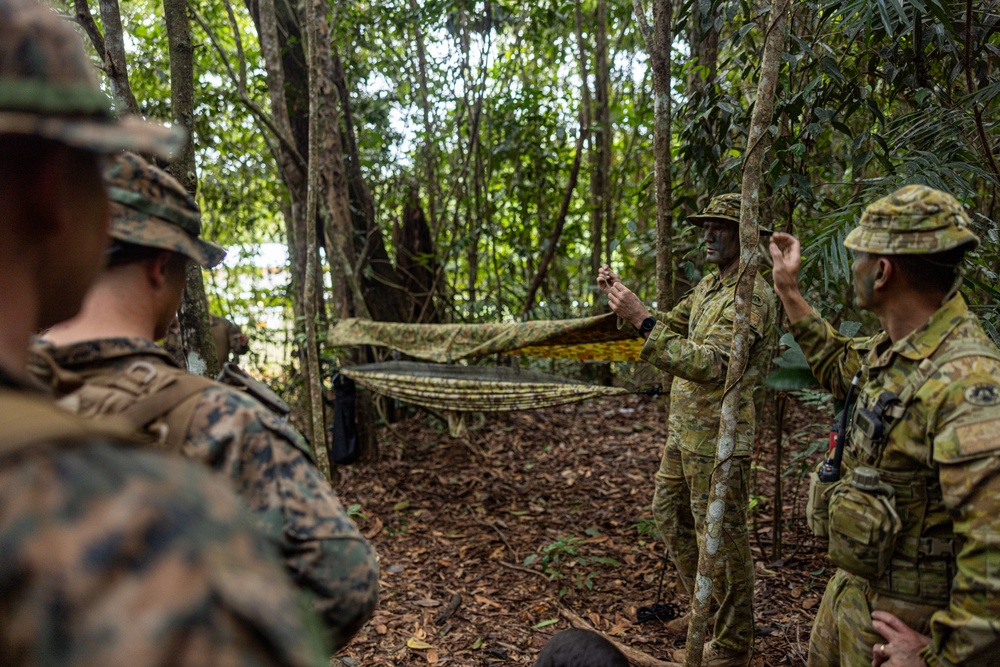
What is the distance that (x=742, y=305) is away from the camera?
216 cm

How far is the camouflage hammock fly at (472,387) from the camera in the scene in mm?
3660

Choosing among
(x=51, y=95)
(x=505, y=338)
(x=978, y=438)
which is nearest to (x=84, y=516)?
(x=51, y=95)

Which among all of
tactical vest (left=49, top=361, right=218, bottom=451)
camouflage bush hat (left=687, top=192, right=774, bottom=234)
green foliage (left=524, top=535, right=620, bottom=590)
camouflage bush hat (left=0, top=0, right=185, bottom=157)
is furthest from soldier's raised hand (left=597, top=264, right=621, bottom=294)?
camouflage bush hat (left=0, top=0, right=185, bottom=157)

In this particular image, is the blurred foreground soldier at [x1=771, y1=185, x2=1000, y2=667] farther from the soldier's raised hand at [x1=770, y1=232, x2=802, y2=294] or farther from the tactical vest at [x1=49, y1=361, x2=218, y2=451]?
the tactical vest at [x1=49, y1=361, x2=218, y2=451]

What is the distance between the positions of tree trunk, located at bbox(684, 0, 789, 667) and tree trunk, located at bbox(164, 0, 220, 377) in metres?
1.92

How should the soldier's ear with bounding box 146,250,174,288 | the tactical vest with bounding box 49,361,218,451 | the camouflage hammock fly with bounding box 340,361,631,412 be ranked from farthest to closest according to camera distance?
the camouflage hammock fly with bounding box 340,361,631,412 → the soldier's ear with bounding box 146,250,174,288 → the tactical vest with bounding box 49,361,218,451

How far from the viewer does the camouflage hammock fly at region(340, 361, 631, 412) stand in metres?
3.66

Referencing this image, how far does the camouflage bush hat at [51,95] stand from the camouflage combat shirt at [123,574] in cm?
23

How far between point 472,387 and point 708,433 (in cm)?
139

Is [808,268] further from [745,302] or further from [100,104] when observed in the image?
[100,104]

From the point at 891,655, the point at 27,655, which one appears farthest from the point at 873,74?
the point at 27,655

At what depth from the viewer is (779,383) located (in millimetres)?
2305

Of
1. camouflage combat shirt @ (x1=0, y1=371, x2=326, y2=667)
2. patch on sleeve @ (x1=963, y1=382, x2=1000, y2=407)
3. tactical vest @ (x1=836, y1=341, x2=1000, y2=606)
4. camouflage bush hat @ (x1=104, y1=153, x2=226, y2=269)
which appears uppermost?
camouflage bush hat @ (x1=104, y1=153, x2=226, y2=269)

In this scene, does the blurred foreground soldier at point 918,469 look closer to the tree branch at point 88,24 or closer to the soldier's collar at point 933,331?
the soldier's collar at point 933,331
